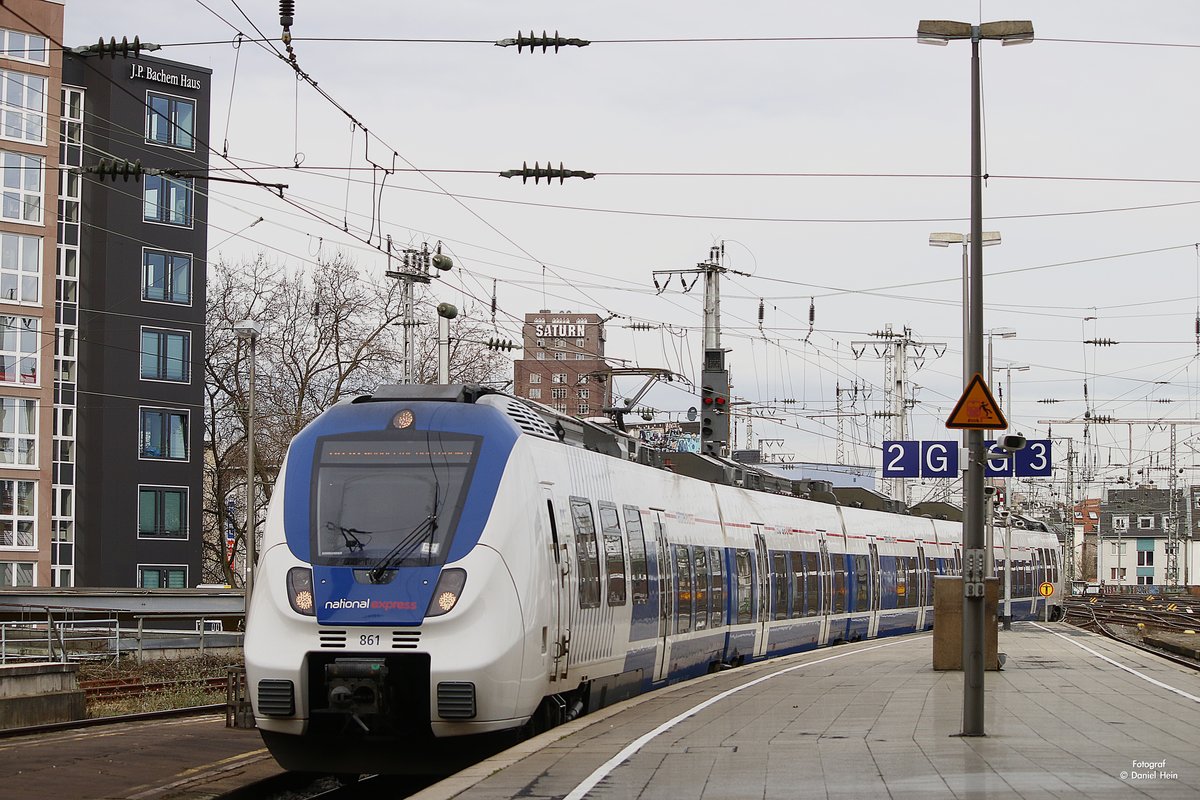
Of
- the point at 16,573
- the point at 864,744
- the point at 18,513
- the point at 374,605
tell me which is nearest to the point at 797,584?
the point at 864,744

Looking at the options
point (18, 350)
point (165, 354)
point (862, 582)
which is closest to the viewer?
point (862, 582)

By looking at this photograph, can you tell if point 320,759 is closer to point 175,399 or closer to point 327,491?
point 327,491

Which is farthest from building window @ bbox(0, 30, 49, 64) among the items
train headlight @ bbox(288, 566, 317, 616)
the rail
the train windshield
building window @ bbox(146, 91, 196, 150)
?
train headlight @ bbox(288, 566, 317, 616)

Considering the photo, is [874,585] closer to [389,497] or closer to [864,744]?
[864,744]

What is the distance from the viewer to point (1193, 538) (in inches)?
5615

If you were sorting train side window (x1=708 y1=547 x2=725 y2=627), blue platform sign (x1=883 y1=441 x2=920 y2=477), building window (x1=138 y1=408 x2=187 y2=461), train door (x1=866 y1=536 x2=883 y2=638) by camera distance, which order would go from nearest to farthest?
train side window (x1=708 y1=547 x2=725 y2=627) < blue platform sign (x1=883 y1=441 x2=920 y2=477) < train door (x1=866 y1=536 x2=883 y2=638) < building window (x1=138 y1=408 x2=187 y2=461)

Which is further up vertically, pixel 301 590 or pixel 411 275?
pixel 411 275

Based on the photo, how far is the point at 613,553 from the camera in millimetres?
17516

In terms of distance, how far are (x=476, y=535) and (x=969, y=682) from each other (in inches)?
179

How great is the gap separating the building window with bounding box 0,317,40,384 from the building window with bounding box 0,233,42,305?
0.74 metres

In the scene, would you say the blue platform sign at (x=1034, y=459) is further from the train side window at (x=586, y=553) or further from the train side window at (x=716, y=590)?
the train side window at (x=586, y=553)

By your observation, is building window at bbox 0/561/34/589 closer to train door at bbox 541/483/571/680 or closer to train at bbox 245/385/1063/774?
train at bbox 245/385/1063/774

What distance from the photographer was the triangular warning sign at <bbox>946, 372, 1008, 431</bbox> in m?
15.0

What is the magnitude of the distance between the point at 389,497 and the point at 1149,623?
49.7 m
